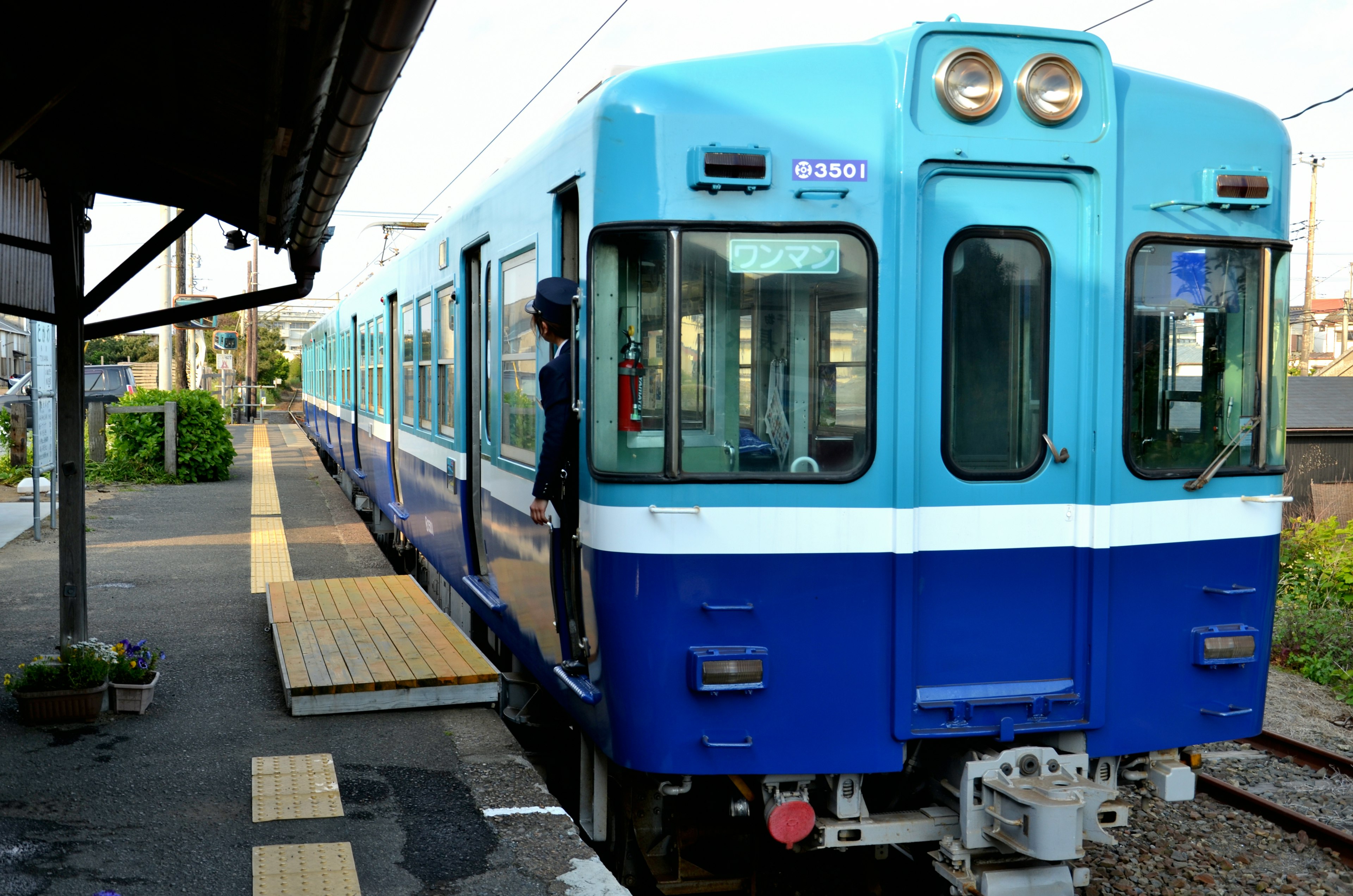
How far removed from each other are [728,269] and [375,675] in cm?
324

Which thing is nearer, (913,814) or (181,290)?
(913,814)

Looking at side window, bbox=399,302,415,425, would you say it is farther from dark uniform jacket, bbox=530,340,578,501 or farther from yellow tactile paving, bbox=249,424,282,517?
yellow tactile paving, bbox=249,424,282,517

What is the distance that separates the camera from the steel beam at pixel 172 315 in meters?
6.67

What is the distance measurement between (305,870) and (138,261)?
3.98 metres

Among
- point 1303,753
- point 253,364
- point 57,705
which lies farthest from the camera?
point 253,364

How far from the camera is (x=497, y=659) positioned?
7910mm

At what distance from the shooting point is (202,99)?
5.62 metres

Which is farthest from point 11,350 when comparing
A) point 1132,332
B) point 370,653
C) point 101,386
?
point 1132,332

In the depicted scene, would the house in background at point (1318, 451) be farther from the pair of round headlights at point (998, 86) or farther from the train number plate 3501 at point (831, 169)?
the train number plate 3501 at point (831, 169)

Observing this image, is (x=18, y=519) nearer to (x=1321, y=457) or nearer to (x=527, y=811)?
(x=527, y=811)

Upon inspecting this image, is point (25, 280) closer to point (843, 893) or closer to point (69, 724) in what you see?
point (69, 724)

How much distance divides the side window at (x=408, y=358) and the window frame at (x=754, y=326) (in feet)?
16.3

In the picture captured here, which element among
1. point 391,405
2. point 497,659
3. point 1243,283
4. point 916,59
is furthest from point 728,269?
point 391,405

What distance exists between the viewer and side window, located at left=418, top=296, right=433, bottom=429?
7954 mm
